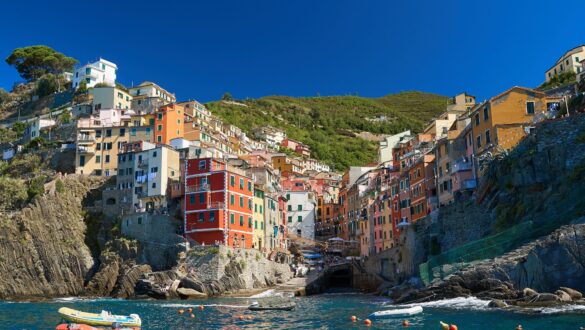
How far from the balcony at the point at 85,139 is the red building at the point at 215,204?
24.5 m

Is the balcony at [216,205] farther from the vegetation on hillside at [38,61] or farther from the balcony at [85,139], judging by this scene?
the vegetation on hillside at [38,61]

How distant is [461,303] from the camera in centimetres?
4328

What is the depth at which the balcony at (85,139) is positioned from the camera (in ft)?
304

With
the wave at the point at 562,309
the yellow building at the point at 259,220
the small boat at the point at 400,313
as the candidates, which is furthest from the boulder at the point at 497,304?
the yellow building at the point at 259,220

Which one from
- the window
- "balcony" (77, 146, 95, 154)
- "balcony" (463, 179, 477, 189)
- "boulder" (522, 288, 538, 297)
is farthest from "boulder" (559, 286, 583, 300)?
"balcony" (77, 146, 95, 154)

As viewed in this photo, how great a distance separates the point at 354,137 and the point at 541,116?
452 ft

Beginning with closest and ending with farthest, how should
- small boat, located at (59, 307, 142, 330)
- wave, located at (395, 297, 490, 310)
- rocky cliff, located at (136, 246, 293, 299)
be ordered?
small boat, located at (59, 307, 142, 330) → wave, located at (395, 297, 490, 310) → rocky cliff, located at (136, 246, 293, 299)

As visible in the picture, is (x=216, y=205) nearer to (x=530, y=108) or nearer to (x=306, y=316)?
(x=306, y=316)

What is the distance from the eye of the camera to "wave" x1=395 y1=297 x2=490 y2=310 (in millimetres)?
40969

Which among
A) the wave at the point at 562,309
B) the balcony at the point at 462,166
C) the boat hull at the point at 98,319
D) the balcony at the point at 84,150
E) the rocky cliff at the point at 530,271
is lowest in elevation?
the boat hull at the point at 98,319

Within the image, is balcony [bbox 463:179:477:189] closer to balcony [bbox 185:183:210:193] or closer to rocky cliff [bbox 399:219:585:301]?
rocky cliff [bbox 399:219:585:301]

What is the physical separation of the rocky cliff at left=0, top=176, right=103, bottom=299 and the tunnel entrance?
35.8m

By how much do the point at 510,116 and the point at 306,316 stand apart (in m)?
30.1

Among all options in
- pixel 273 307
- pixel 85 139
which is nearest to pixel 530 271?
pixel 273 307
